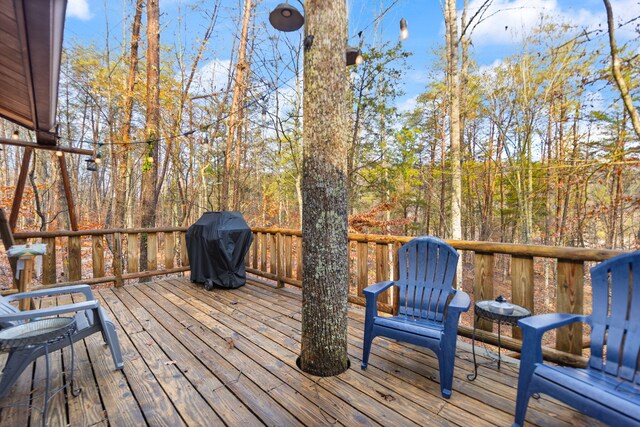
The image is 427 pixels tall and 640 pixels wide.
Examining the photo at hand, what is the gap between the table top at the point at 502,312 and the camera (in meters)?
1.70

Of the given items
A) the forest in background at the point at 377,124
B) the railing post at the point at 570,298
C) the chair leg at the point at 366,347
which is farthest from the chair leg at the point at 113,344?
the forest in background at the point at 377,124

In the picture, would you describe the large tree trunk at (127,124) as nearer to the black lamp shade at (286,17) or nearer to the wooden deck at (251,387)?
the wooden deck at (251,387)

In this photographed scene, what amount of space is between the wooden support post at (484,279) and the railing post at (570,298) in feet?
1.38

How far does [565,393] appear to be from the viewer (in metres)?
1.23

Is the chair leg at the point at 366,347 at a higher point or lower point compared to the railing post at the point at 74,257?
lower

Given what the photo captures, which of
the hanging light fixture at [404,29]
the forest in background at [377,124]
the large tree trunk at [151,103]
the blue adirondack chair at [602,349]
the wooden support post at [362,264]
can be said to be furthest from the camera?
the forest in background at [377,124]

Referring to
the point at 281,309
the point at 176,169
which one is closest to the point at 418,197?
the point at 176,169

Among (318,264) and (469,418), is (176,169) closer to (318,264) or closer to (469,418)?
(318,264)

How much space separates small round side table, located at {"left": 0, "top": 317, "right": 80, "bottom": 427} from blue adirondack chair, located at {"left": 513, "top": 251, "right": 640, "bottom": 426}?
2.29m

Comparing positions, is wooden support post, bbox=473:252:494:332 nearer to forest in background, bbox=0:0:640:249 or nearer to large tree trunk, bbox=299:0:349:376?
large tree trunk, bbox=299:0:349:376

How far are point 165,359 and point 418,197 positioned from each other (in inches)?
470

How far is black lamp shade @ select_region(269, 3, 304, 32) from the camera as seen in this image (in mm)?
2354

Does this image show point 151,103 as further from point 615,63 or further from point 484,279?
point 615,63

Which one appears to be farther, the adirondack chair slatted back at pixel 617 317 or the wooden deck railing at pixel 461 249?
the wooden deck railing at pixel 461 249
